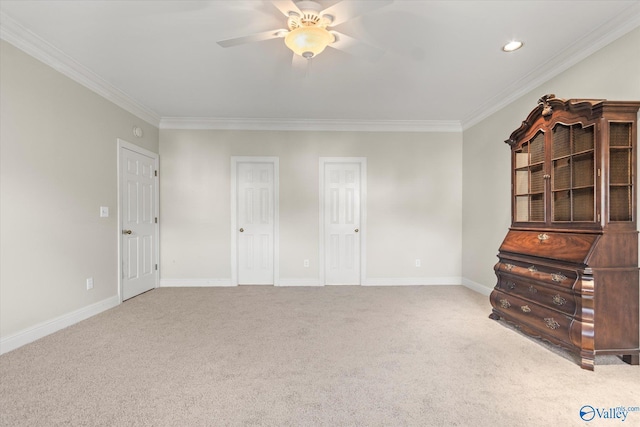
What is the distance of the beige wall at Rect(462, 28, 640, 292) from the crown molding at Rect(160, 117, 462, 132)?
1.79ft

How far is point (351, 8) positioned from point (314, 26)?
11.3 inches

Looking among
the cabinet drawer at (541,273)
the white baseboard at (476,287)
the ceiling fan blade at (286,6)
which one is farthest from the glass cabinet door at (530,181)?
the ceiling fan blade at (286,6)

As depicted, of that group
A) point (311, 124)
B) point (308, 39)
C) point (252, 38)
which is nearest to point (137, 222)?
point (311, 124)

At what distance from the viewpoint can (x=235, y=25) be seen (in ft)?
7.57

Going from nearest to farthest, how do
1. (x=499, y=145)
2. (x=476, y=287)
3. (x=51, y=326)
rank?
(x=51, y=326)
(x=499, y=145)
(x=476, y=287)

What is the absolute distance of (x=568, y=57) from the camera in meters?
2.66

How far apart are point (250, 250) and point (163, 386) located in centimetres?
281

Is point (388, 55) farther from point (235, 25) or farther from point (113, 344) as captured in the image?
point (113, 344)

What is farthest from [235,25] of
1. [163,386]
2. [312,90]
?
[163,386]

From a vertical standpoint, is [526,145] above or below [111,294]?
above

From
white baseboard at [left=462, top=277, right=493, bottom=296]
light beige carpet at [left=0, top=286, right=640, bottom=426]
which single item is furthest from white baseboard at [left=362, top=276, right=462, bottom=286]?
light beige carpet at [left=0, top=286, right=640, bottom=426]

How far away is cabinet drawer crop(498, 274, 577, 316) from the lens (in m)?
2.18

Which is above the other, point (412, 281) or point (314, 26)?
point (314, 26)

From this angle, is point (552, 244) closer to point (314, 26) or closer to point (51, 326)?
point (314, 26)
